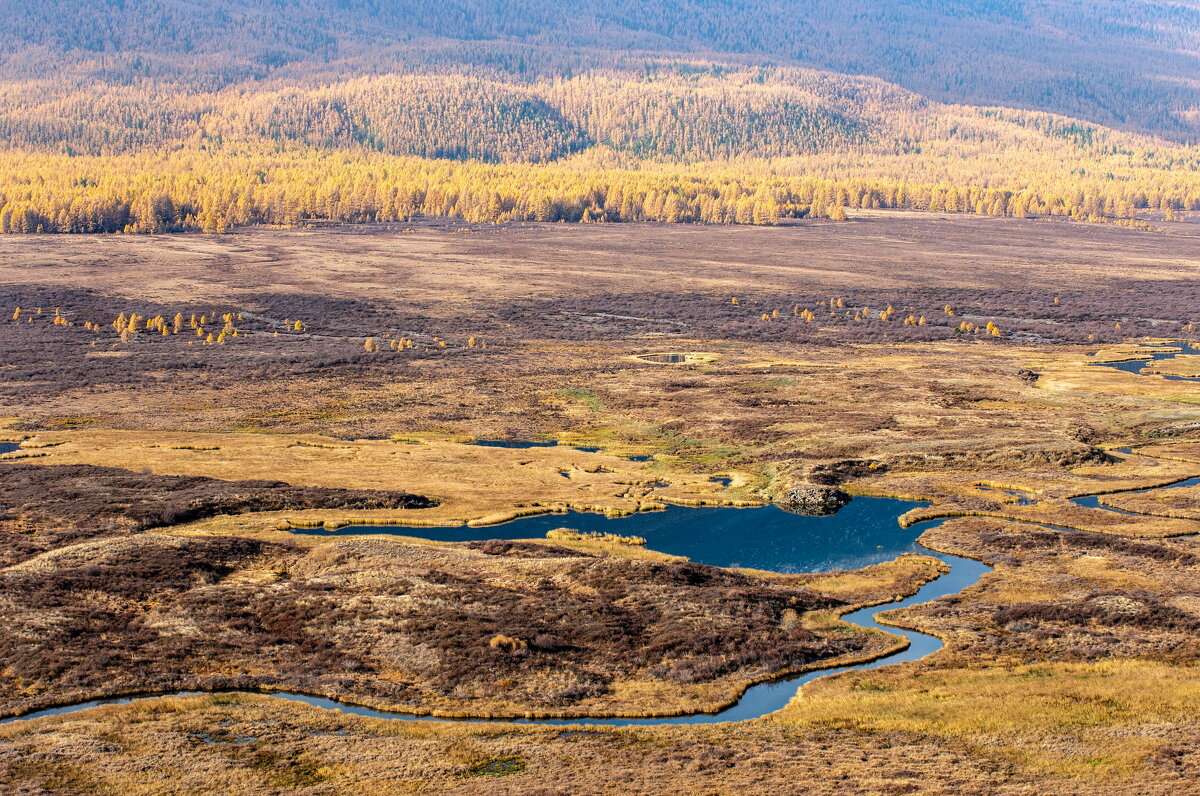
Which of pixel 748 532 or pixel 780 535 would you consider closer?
pixel 780 535

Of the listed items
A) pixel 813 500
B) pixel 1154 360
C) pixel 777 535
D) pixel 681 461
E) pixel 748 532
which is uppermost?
pixel 1154 360

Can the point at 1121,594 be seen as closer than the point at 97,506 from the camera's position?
Yes

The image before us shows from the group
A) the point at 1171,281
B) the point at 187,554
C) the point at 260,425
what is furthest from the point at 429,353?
the point at 1171,281

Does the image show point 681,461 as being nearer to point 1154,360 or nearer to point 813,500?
point 813,500

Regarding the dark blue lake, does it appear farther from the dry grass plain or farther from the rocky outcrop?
the dry grass plain

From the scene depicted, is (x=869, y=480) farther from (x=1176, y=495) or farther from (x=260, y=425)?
(x=260, y=425)

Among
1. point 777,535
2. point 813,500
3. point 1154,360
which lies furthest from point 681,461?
point 1154,360

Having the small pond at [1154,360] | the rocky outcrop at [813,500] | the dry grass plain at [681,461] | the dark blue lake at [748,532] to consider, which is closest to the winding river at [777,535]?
the dark blue lake at [748,532]
